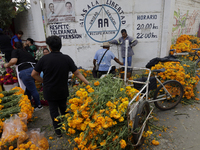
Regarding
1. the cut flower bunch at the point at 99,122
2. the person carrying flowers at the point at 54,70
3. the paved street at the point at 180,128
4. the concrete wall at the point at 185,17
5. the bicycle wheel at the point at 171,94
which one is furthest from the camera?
the concrete wall at the point at 185,17

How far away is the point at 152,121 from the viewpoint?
361cm

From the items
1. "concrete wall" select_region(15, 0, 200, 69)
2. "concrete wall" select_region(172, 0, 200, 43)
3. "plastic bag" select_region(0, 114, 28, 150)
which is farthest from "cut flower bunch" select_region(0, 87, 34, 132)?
"concrete wall" select_region(172, 0, 200, 43)

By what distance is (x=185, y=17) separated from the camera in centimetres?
994

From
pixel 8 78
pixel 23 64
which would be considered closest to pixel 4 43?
pixel 8 78

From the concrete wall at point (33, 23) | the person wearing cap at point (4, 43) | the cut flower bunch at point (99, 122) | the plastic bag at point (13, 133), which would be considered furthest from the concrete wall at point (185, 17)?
the plastic bag at point (13, 133)

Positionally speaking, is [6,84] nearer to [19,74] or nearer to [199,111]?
[19,74]

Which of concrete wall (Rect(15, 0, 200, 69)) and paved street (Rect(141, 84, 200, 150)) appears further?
concrete wall (Rect(15, 0, 200, 69))

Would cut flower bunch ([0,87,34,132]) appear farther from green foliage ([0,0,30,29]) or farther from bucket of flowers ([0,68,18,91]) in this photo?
green foliage ([0,0,30,29])

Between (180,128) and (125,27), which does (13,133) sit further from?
(125,27)

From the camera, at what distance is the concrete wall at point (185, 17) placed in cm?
900

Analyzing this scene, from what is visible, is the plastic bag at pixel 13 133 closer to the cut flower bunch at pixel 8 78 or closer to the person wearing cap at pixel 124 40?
the cut flower bunch at pixel 8 78

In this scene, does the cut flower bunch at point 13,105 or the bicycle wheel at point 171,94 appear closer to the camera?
the cut flower bunch at point 13,105

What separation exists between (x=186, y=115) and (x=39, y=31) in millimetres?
6908

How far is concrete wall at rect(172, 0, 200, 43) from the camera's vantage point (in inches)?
354
